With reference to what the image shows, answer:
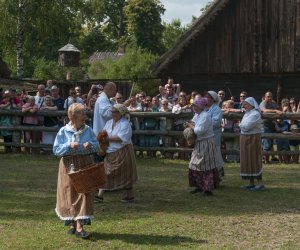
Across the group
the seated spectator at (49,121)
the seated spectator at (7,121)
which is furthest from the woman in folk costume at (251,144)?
the seated spectator at (7,121)

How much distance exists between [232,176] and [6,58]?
34921 millimetres

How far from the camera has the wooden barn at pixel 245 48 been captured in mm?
24547

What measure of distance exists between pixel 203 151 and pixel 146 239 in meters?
3.51

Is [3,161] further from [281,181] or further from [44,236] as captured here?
[44,236]

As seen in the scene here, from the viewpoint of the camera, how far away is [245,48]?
2497 cm

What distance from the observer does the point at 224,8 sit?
24922 mm

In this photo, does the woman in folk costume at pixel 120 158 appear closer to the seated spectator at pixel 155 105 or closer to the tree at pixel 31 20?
the seated spectator at pixel 155 105

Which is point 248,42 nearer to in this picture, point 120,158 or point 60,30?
point 120,158

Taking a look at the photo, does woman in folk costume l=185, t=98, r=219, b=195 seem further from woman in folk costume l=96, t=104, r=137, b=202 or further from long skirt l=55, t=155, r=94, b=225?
long skirt l=55, t=155, r=94, b=225

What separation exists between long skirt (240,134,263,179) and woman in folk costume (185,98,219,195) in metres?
0.82

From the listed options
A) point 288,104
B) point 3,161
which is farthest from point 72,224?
point 288,104

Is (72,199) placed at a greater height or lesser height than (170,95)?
lesser

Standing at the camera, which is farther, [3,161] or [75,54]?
[75,54]

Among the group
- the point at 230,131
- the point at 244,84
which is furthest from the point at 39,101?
the point at 244,84
